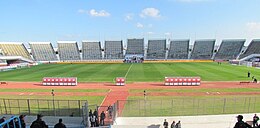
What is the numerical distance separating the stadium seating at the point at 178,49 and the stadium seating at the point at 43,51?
53280 mm

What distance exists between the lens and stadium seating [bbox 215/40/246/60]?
3465 inches

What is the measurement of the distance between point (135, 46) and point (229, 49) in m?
43.2

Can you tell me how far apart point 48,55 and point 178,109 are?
86.2 meters

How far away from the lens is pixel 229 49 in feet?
304

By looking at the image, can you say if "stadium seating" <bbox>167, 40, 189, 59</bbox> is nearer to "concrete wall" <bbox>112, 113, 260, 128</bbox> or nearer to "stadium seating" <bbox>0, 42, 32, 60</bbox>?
"stadium seating" <bbox>0, 42, 32, 60</bbox>

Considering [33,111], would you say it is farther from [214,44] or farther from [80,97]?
[214,44]

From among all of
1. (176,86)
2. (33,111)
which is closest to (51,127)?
(33,111)

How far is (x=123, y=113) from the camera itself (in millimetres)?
17188

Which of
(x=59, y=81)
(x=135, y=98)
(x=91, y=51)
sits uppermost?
(x=91, y=51)

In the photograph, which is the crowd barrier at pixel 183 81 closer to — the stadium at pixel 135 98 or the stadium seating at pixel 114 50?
the stadium at pixel 135 98

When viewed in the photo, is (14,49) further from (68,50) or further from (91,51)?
(91,51)

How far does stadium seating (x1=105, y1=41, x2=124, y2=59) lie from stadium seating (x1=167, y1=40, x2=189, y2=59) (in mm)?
23182

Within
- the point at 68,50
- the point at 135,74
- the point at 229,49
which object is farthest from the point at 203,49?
the point at 68,50

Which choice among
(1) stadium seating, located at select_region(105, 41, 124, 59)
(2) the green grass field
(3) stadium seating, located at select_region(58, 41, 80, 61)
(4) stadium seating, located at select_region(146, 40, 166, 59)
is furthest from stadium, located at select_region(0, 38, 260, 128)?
(1) stadium seating, located at select_region(105, 41, 124, 59)
